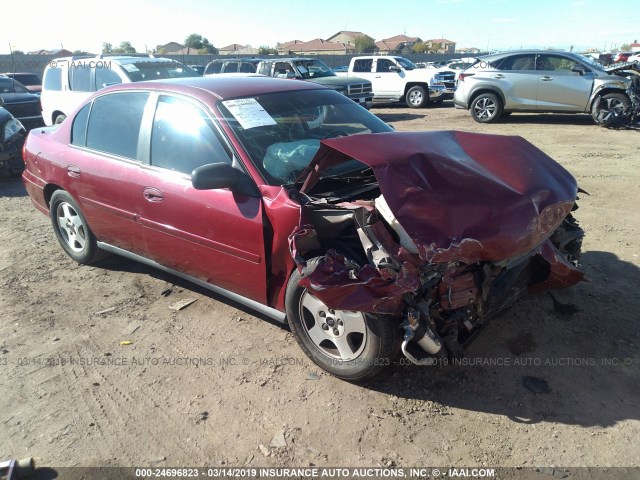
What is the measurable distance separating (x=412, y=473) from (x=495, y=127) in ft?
38.7

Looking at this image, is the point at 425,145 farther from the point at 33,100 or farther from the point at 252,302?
the point at 33,100

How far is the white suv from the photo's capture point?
33.1ft

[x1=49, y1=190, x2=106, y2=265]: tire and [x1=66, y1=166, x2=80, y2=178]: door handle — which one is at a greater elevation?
[x1=66, y1=166, x2=80, y2=178]: door handle

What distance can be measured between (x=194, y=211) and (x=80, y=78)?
870 cm

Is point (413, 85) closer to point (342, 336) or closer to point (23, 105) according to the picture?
point (23, 105)

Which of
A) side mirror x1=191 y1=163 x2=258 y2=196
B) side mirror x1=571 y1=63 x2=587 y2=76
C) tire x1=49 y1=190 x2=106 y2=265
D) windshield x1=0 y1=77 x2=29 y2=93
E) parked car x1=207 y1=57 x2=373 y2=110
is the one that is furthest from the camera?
parked car x1=207 y1=57 x2=373 y2=110

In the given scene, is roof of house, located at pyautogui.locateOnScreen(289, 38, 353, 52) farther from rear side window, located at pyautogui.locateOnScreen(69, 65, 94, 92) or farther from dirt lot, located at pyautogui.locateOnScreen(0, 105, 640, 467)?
dirt lot, located at pyautogui.locateOnScreen(0, 105, 640, 467)

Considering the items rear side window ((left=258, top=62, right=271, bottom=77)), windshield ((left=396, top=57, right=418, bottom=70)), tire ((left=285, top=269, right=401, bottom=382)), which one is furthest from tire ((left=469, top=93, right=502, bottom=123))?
tire ((left=285, top=269, right=401, bottom=382))

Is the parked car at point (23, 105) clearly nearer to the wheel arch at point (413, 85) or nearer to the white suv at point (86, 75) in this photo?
the white suv at point (86, 75)

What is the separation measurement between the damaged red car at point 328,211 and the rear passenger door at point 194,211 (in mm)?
11

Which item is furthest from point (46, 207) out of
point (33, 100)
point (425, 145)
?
point (33, 100)

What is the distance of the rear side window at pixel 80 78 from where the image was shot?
10391mm

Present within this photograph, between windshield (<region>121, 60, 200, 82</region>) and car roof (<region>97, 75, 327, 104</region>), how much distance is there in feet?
20.3

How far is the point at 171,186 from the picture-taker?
368 cm
